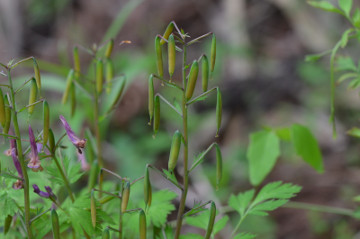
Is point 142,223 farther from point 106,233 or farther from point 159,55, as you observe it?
point 159,55

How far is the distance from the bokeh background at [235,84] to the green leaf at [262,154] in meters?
1.04

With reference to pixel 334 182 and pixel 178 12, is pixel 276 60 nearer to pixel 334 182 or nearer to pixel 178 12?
pixel 178 12

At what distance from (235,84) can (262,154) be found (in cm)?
263

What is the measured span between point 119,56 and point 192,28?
1.08 m

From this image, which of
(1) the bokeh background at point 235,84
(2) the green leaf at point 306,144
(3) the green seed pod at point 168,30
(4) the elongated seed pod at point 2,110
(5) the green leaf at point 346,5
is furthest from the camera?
(1) the bokeh background at point 235,84

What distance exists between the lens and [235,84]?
417 cm

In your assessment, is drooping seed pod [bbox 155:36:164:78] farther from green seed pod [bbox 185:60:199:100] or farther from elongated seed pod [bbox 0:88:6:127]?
elongated seed pod [bbox 0:88:6:127]

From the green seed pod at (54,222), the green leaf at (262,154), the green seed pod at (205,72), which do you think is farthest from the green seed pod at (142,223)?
the green leaf at (262,154)

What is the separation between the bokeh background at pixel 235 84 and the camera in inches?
118

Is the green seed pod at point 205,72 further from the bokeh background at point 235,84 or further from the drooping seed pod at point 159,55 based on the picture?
the bokeh background at point 235,84

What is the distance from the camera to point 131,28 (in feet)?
17.7

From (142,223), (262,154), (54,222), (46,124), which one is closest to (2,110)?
(46,124)

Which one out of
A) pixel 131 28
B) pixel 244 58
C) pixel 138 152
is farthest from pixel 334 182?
pixel 131 28

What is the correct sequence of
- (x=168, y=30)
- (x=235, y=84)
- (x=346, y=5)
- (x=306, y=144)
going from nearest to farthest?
1. (x=168, y=30)
2. (x=346, y=5)
3. (x=306, y=144)
4. (x=235, y=84)
